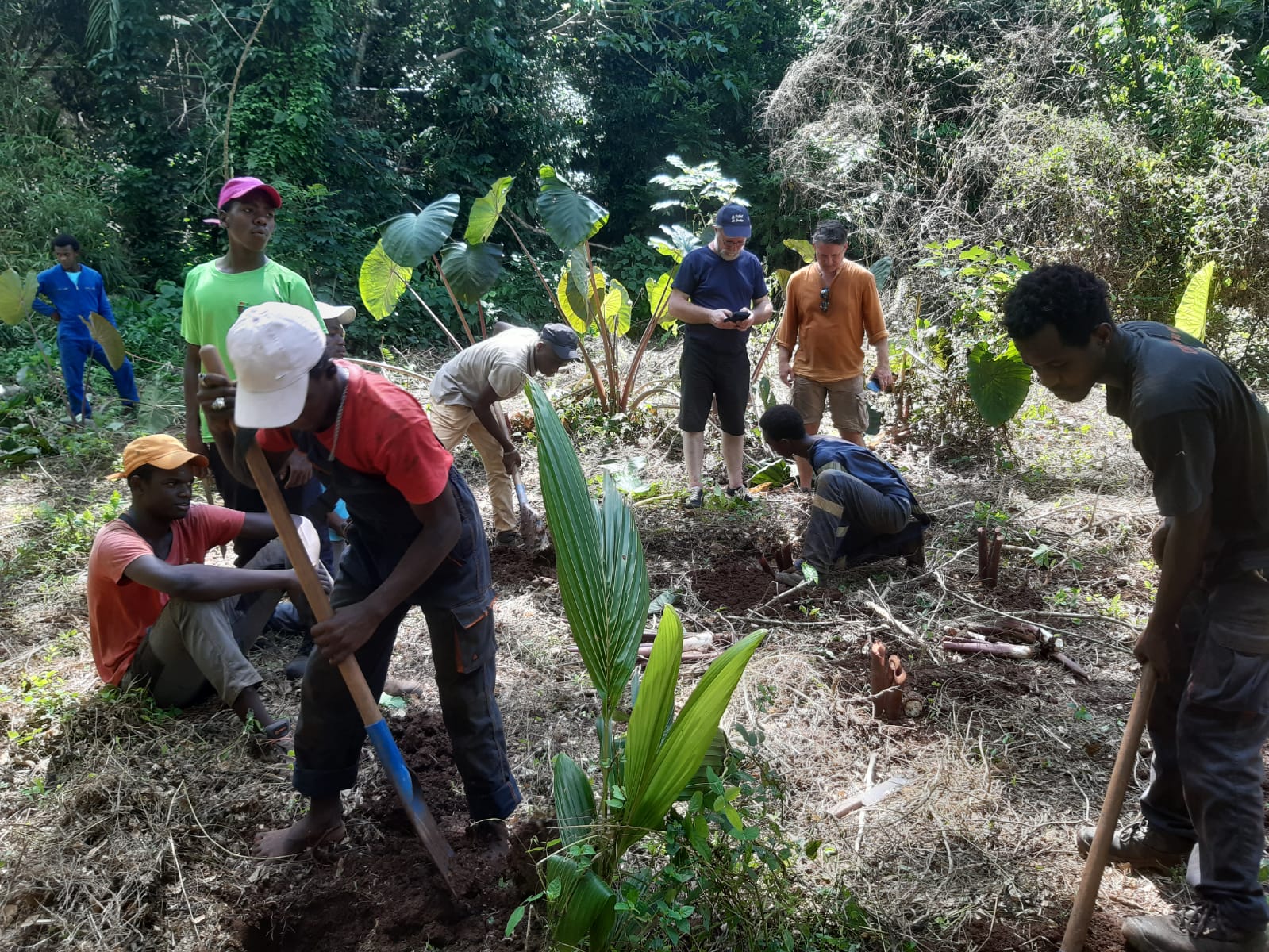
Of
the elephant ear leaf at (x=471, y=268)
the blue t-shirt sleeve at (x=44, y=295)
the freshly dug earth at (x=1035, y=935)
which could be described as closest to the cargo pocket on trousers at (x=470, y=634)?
the freshly dug earth at (x=1035, y=935)

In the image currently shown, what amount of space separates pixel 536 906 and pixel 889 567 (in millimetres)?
2865

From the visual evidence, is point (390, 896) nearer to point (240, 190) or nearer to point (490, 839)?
Answer: point (490, 839)

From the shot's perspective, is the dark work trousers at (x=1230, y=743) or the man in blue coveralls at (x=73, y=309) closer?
the dark work trousers at (x=1230, y=743)

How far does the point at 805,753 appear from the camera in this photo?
3090 mm

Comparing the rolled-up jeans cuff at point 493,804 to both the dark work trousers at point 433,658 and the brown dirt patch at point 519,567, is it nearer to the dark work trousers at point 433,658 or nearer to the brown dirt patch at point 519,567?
the dark work trousers at point 433,658

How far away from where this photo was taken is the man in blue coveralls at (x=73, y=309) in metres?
7.56

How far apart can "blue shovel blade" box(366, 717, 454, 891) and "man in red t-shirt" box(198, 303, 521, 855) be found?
0.12 meters

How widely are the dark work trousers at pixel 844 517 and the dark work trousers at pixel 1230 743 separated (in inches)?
86.5

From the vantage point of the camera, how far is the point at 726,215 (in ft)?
16.9

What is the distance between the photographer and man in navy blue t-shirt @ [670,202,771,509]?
520cm

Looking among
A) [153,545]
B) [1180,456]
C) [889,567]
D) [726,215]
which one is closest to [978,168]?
[726,215]

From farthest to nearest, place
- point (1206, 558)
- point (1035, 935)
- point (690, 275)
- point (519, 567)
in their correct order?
point (690, 275), point (519, 567), point (1035, 935), point (1206, 558)

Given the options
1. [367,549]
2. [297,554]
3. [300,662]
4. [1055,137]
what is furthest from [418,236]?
[1055,137]

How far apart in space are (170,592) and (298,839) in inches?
39.3
